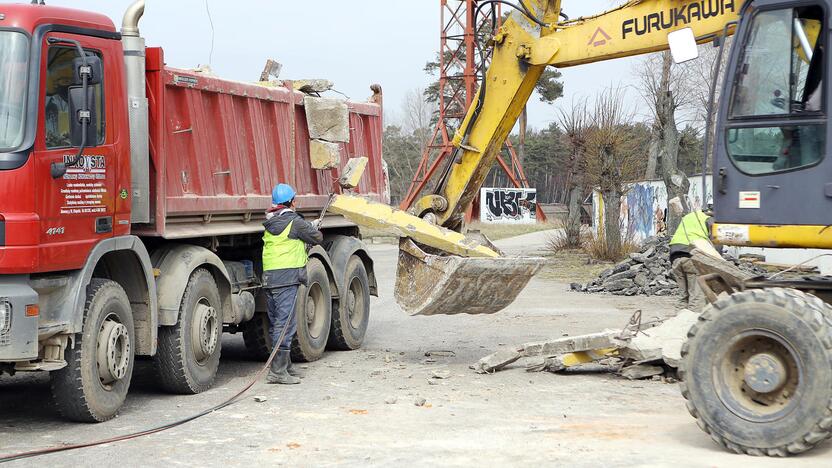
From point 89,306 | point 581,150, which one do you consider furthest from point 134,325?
point 581,150

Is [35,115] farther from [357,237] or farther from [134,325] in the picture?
[357,237]

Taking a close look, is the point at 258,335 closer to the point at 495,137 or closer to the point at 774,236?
the point at 495,137

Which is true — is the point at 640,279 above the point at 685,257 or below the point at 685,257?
below

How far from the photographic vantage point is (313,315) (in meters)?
11.2

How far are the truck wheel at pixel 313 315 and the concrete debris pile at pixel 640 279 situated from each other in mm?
8279

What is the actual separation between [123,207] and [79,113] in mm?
1013

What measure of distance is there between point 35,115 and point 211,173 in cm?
250

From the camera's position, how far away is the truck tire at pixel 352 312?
38.7 ft

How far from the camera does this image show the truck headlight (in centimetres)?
675

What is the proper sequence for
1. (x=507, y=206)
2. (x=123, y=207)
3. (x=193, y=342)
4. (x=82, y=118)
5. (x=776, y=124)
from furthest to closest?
(x=507, y=206) → (x=193, y=342) → (x=123, y=207) → (x=82, y=118) → (x=776, y=124)

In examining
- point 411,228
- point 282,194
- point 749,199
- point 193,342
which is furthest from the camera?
point 411,228

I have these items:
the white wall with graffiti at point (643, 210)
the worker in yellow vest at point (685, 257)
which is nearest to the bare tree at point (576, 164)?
the white wall with graffiti at point (643, 210)

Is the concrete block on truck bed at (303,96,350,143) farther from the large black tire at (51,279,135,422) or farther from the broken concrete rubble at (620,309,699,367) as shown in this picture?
the broken concrete rubble at (620,309,699,367)

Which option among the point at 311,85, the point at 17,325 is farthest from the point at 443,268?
the point at 17,325
